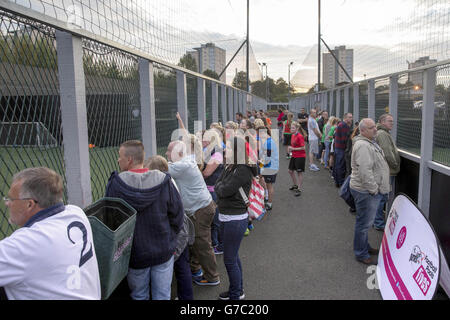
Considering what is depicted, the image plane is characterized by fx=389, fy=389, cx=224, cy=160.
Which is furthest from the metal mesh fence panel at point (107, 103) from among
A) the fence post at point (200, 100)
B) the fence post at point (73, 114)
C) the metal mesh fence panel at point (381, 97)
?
the metal mesh fence panel at point (381, 97)

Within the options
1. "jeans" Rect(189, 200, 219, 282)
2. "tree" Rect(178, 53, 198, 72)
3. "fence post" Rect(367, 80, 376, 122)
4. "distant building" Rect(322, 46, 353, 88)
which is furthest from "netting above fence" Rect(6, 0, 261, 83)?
"distant building" Rect(322, 46, 353, 88)

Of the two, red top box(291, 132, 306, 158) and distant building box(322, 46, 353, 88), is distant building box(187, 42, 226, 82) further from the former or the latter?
distant building box(322, 46, 353, 88)

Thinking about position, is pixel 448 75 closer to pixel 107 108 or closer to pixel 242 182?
pixel 242 182

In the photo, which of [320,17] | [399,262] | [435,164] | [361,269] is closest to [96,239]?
[399,262]

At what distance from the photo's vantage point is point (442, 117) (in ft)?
16.6

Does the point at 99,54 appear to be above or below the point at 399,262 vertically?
above

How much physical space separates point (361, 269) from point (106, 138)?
3.59 m

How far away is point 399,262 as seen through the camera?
4074 mm

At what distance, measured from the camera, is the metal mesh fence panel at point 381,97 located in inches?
299

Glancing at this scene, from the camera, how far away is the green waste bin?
2508mm

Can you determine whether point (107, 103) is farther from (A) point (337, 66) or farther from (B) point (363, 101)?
(A) point (337, 66)

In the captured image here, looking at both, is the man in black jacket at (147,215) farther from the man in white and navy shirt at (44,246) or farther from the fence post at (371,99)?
the fence post at (371,99)

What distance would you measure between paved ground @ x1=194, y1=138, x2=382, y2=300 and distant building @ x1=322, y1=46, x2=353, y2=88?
28.2 feet

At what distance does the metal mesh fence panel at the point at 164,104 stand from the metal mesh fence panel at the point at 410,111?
12.2 ft
